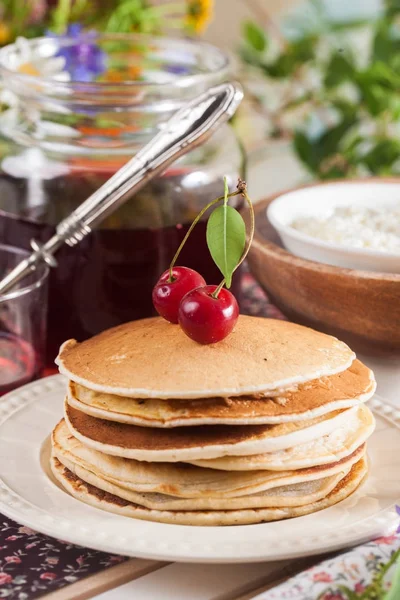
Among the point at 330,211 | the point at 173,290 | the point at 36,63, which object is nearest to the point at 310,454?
the point at 173,290

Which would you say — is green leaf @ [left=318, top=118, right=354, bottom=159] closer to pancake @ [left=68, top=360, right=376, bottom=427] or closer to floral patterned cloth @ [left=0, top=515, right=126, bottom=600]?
pancake @ [left=68, top=360, right=376, bottom=427]

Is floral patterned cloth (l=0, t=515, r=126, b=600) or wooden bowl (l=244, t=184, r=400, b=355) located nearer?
floral patterned cloth (l=0, t=515, r=126, b=600)

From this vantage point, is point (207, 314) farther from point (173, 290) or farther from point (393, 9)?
point (393, 9)

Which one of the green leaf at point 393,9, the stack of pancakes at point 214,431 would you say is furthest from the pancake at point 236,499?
the green leaf at point 393,9

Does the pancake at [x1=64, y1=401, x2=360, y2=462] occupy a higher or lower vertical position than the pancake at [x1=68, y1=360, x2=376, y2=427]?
lower

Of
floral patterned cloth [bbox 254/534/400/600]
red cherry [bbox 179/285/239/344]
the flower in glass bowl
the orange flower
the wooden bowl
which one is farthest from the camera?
the orange flower

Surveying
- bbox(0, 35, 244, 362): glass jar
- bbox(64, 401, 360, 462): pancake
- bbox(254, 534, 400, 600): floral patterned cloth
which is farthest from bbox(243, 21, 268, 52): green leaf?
bbox(254, 534, 400, 600): floral patterned cloth

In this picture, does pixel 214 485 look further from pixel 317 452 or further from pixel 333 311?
pixel 333 311
